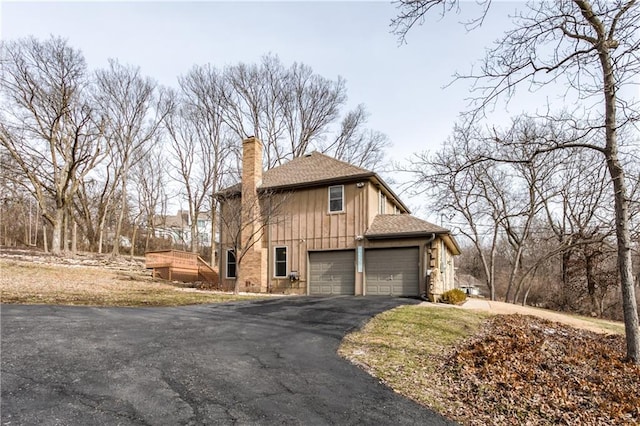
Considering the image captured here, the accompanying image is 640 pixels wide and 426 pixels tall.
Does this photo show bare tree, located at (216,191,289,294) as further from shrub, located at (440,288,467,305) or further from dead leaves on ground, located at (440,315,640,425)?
dead leaves on ground, located at (440,315,640,425)

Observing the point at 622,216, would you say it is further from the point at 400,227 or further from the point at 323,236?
the point at 323,236

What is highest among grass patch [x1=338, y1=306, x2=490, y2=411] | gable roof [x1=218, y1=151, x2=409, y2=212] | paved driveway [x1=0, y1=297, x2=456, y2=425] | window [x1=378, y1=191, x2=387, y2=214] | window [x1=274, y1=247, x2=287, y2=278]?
gable roof [x1=218, y1=151, x2=409, y2=212]

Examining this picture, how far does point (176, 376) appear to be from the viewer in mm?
4629

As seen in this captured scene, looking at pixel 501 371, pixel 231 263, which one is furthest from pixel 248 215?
pixel 501 371

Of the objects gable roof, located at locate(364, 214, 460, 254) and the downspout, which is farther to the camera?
gable roof, located at locate(364, 214, 460, 254)

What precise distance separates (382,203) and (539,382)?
12703 mm

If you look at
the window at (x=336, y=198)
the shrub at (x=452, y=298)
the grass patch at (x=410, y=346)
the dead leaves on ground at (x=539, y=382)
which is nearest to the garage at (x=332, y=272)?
the window at (x=336, y=198)

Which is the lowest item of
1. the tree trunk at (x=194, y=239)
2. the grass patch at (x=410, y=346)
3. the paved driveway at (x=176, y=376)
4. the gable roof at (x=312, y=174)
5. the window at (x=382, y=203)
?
the grass patch at (x=410, y=346)

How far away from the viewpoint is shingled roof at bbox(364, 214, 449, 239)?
47.9 ft

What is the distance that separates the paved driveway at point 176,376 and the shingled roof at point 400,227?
25.8 feet

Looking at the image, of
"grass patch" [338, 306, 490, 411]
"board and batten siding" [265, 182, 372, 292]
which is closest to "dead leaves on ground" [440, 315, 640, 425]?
"grass patch" [338, 306, 490, 411]

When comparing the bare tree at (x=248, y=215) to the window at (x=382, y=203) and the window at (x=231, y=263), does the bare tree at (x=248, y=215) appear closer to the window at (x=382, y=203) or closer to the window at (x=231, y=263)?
the window at (x=231, y=263)

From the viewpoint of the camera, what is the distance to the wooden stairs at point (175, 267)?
64.4 ft

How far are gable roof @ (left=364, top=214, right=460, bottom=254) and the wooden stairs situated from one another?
8750 mm
